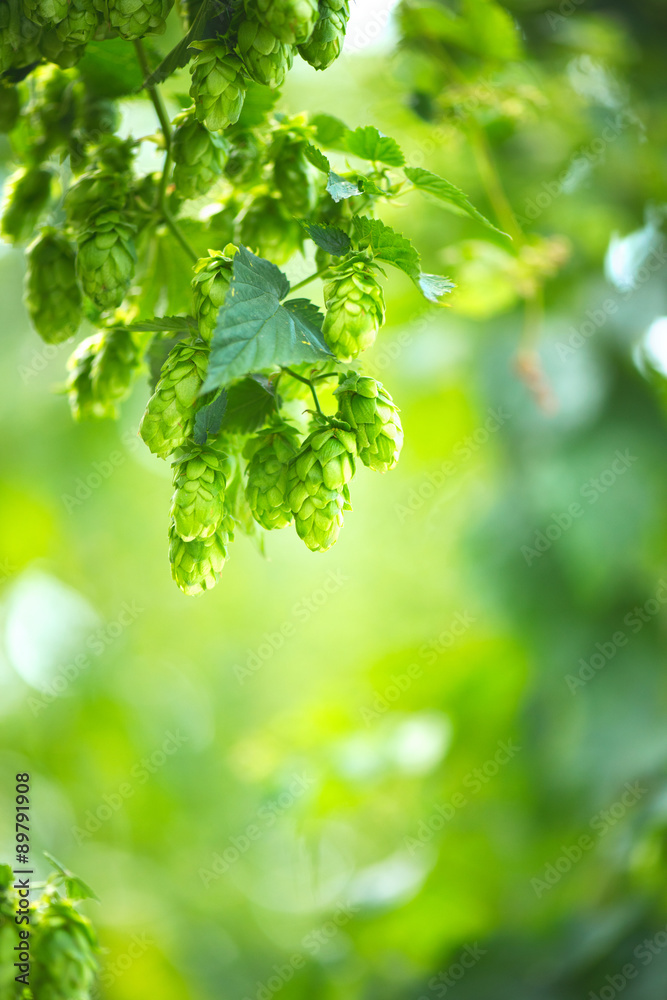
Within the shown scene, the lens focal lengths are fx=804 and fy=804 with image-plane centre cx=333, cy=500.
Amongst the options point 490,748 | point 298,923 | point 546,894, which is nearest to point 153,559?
point 298,923

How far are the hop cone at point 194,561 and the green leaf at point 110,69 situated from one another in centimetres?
54

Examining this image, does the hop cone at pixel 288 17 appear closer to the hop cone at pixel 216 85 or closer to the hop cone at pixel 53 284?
the hop cone at pixel 216 85

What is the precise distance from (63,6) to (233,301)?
0.34 metres

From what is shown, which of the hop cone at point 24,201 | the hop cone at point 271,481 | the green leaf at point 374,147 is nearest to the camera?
the hop cone at point 271,481

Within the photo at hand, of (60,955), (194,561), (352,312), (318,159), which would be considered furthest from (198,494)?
(60,955)

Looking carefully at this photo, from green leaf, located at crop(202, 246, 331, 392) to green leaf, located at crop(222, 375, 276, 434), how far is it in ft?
0.27

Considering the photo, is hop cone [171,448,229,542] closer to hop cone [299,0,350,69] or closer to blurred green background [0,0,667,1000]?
hop cone [299,0,350,69]

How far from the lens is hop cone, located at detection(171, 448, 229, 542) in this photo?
638 mm

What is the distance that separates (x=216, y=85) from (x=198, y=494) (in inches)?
13.6

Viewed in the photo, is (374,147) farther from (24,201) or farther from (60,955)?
(60,955)

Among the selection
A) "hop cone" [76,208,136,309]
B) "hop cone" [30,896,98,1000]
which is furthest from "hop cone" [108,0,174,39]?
"hop cone" [30,896,98,1000]

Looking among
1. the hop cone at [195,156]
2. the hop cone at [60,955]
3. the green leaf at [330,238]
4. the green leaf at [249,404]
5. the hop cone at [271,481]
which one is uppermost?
the hop cone at [195,156]

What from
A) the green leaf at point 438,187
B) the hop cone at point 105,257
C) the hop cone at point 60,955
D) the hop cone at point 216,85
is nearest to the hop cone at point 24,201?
the hop cone at point 105,257

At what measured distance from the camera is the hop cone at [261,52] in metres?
0.66
